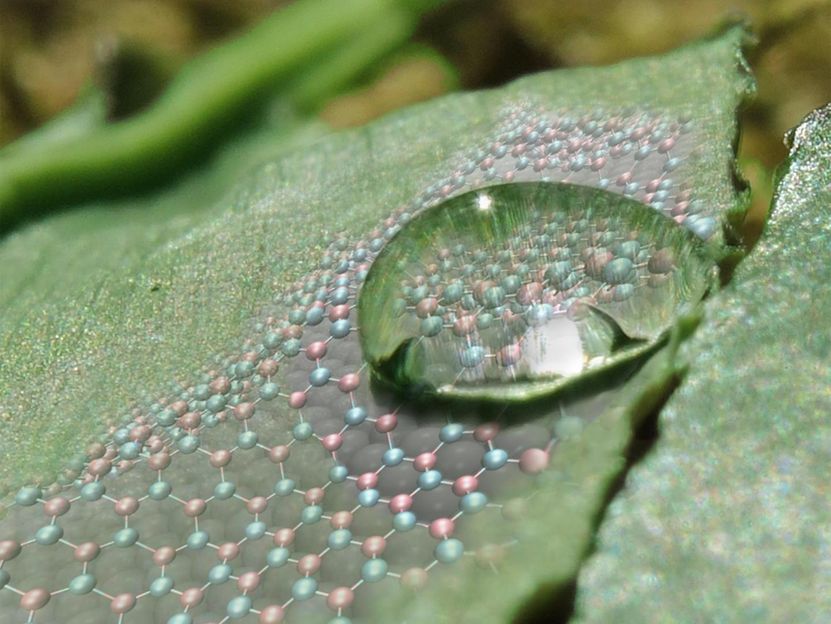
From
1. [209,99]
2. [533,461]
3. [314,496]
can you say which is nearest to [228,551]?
[314,496]

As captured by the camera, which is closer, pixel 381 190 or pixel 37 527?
pixel 37 527

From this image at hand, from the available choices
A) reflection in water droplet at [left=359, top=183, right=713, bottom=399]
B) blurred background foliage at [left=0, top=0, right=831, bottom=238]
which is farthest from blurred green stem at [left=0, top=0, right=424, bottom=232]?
reflection in water droplet at [left=359, top=183, right=713, bottom=399]

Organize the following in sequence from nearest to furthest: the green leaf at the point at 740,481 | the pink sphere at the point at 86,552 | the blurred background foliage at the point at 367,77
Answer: the green leaf at the point at 740,481 < the pink sphere at the point at 86,552 < the blurred background foliage at the point at 367,77

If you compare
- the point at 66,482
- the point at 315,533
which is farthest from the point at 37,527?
the point at 315,533

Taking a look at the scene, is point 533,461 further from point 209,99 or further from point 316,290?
point 209,99

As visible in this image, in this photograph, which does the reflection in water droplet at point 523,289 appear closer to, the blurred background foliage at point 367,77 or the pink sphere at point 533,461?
the pink sphere at point 533,461

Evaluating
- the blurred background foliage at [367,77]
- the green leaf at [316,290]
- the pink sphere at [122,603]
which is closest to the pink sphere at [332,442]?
the green leaf at [316,290]

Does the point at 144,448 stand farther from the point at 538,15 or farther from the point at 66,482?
the point at 538,15

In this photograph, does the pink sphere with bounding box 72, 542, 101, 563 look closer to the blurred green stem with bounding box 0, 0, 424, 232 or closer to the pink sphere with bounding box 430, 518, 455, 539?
the pink sphere with bounding box 430, 518, 455, 539
